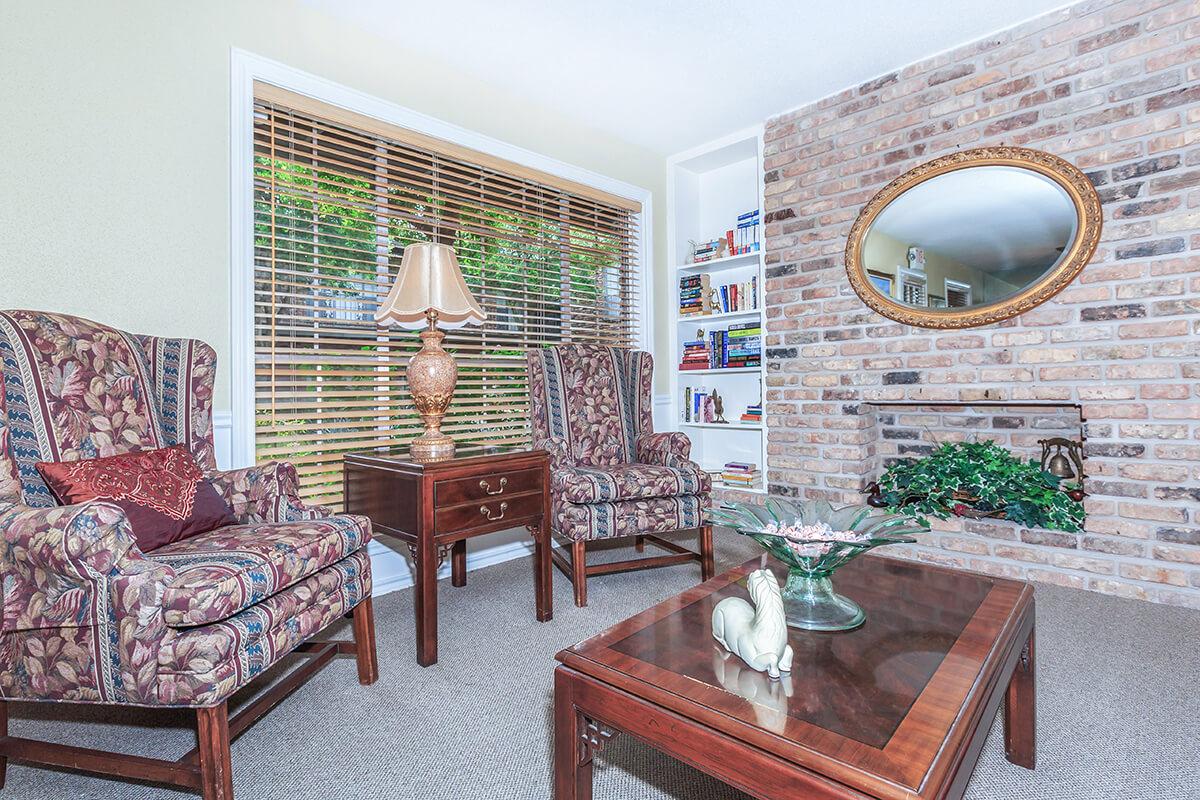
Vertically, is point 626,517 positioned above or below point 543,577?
above

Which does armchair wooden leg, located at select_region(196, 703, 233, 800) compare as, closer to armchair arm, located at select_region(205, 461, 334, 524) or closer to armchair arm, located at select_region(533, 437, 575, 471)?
armchair arm, located at select_region(205, 461, 334, 524)

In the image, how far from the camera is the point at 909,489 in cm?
325

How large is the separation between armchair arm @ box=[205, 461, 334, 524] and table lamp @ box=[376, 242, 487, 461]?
1.61 ft

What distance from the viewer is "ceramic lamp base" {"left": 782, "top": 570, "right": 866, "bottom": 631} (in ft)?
4.01

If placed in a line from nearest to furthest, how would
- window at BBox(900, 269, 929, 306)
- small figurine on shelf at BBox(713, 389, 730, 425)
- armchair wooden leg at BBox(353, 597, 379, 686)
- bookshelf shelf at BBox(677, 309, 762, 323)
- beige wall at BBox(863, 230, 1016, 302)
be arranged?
armchair wooden leg at BBox(353, 597, 379, 686), beige wall at BBox(863, 230, 1016, 302), window at BBox(900, 269, 929, 306), bookshelf shelf at BBox(677, 309, 762, 323), small figurine on shelf at BBox(713, 389, 730, 425)

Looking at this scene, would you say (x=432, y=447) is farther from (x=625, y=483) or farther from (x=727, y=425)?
(x=727, y=425)

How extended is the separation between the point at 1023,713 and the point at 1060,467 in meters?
2.06

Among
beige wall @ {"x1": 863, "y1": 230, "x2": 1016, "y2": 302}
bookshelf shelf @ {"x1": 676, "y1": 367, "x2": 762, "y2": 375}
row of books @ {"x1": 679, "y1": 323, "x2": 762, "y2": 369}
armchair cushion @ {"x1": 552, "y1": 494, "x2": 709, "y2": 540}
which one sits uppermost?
beige wall @ {"x1": 863, "y1": 230, "x2": 1016, "y2": 302}

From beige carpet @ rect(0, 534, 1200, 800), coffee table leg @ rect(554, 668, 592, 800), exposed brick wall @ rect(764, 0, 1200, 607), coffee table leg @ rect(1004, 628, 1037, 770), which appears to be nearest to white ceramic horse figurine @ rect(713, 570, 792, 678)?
coffee table leg @ rect(554, 668, 592, 800)

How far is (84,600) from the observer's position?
4.06ft

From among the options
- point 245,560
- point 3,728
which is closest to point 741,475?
point 245,560

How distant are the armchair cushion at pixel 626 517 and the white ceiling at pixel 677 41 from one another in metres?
2.14

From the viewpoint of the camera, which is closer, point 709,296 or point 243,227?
point 243,227

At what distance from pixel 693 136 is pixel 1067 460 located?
9.22ft
